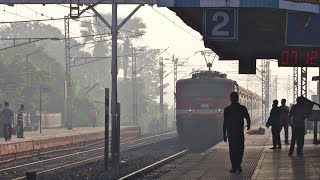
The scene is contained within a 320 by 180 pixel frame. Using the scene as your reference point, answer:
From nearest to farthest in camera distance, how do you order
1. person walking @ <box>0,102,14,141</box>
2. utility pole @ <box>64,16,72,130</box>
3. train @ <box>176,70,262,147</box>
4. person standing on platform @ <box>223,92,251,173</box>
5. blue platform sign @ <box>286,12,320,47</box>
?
blue platform sign @ <box>286,12,320,47</box> → person standing on platform @ <box>223,92,251,173</box> → person walking @ <box>0,102,14,141</box> → train @ <box>176,70,262,147</box> → utility pole @ <box>64,16,72,130</box>

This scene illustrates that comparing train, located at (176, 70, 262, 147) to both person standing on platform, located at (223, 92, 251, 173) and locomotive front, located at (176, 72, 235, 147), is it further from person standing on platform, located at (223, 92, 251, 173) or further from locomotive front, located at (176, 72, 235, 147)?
person standing on platform, located at (223, 92, 251, 173)

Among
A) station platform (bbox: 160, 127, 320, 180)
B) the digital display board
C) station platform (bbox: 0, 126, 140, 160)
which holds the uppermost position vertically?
the digital display board

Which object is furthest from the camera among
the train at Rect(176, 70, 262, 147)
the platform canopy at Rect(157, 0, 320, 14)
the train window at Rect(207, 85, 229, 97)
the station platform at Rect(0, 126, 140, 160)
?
the train window at Rect(207, 85, 229, 97)

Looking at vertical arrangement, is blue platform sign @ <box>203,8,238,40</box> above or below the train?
above

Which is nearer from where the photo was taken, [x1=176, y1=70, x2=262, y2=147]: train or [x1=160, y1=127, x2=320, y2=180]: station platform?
[x1=160, y1=127, x2=320, y2=180]: station platform

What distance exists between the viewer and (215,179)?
18.5m

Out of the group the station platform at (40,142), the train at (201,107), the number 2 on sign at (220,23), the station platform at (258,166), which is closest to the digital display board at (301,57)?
the station platform at (258,166)

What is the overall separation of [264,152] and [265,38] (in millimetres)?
8383

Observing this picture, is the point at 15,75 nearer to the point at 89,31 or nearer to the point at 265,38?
the point at 265,38

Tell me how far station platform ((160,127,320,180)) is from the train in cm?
974

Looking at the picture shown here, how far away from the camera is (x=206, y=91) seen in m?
38.1

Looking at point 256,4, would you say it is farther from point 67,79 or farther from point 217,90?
point 67,79

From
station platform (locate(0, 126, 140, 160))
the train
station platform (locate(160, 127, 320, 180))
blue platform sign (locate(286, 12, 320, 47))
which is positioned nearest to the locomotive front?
the train

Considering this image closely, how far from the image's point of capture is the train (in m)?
37.6
